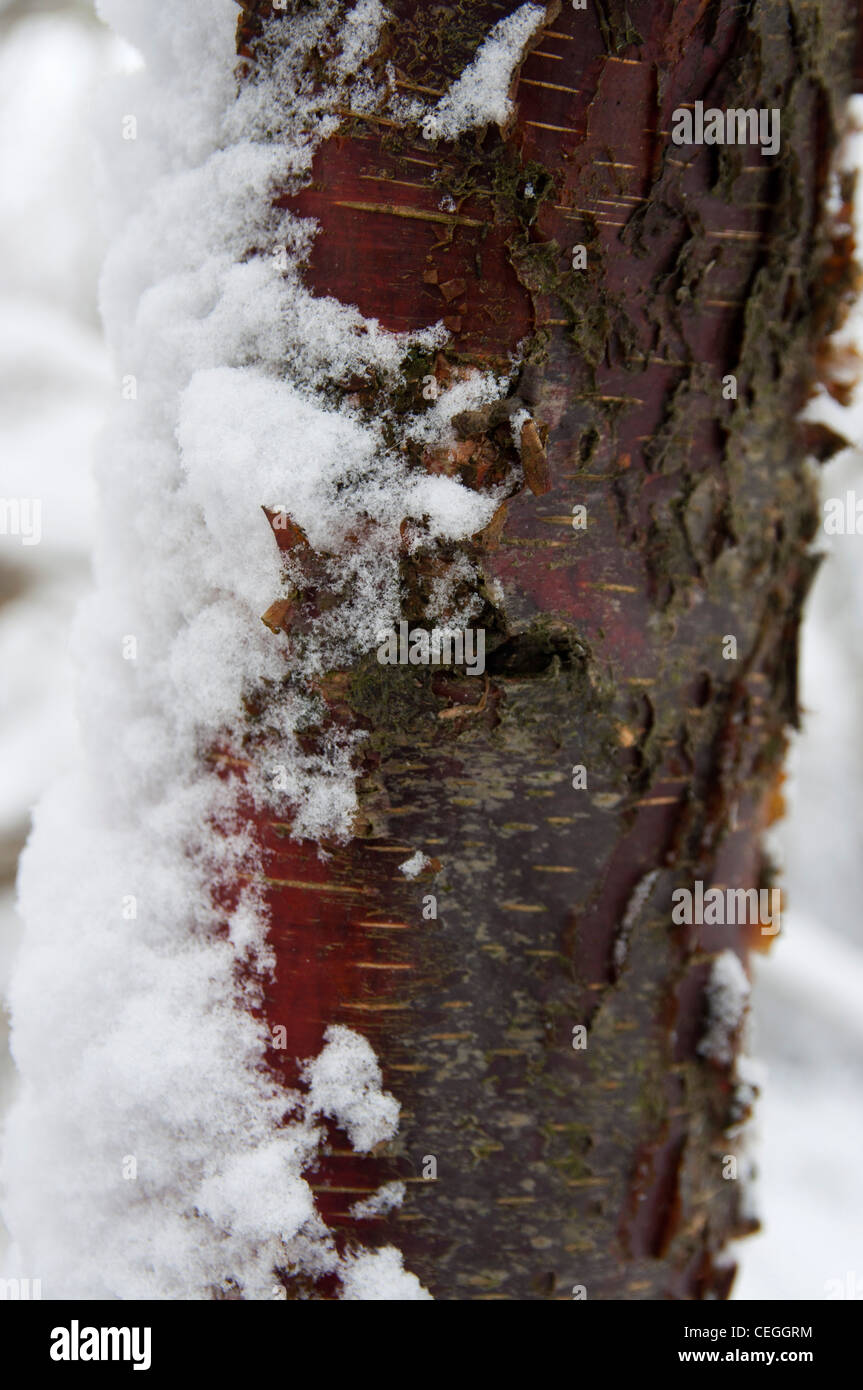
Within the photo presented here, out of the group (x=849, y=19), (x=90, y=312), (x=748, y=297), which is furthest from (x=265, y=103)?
(x=90, y=312)

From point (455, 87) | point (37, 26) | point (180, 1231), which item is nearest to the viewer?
point (455, 87)

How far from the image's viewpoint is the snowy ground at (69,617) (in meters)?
3.25

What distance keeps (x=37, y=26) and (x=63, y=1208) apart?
4.11m

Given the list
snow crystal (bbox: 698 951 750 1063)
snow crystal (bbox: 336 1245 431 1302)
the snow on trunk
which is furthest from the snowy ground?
snow crystal (bbox: 336 1245 431 1302)

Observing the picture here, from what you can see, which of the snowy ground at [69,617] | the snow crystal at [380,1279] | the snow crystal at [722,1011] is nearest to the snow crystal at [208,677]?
the snow crystal at [380,1279]

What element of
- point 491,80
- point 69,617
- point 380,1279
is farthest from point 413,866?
point 69,617

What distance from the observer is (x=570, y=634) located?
1.01 metres

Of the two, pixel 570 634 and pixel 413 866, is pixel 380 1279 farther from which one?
pixel 570 634

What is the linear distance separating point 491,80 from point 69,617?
3.21 m

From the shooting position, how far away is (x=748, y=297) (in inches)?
43.1

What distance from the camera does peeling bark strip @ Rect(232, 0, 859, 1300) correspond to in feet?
3.05

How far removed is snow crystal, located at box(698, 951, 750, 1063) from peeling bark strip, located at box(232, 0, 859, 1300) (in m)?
0.02

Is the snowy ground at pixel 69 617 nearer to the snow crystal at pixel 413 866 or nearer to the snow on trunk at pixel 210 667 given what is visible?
the snow on trunk at pixel 210 667
